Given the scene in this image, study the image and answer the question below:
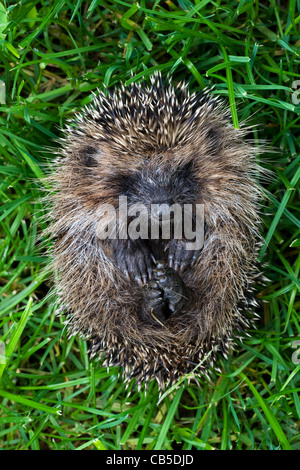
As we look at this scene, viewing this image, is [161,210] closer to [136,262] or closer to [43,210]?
[136,262]

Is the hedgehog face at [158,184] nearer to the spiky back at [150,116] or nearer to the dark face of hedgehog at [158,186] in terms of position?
the dark face of hedgehog at [158,186]

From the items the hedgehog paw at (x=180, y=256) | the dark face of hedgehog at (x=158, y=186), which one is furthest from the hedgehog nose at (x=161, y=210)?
the hedgehog paw at (x=180, y=256)

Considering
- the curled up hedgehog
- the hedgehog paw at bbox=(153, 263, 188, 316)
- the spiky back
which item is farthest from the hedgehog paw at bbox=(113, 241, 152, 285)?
the spiky back

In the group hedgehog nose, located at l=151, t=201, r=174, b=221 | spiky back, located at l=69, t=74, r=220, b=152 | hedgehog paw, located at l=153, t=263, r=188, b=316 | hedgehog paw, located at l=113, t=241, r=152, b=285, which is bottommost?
hedgehog paw, located at l=153, t=263, r=188, b=316

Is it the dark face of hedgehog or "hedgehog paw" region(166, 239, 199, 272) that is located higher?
the dark face of hedgehog

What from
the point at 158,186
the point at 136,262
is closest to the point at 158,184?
the point at 158,186

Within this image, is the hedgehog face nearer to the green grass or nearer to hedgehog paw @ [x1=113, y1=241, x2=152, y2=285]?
hedgehog paw @ [x1=113, y1=241, x2=152, y2=285]
